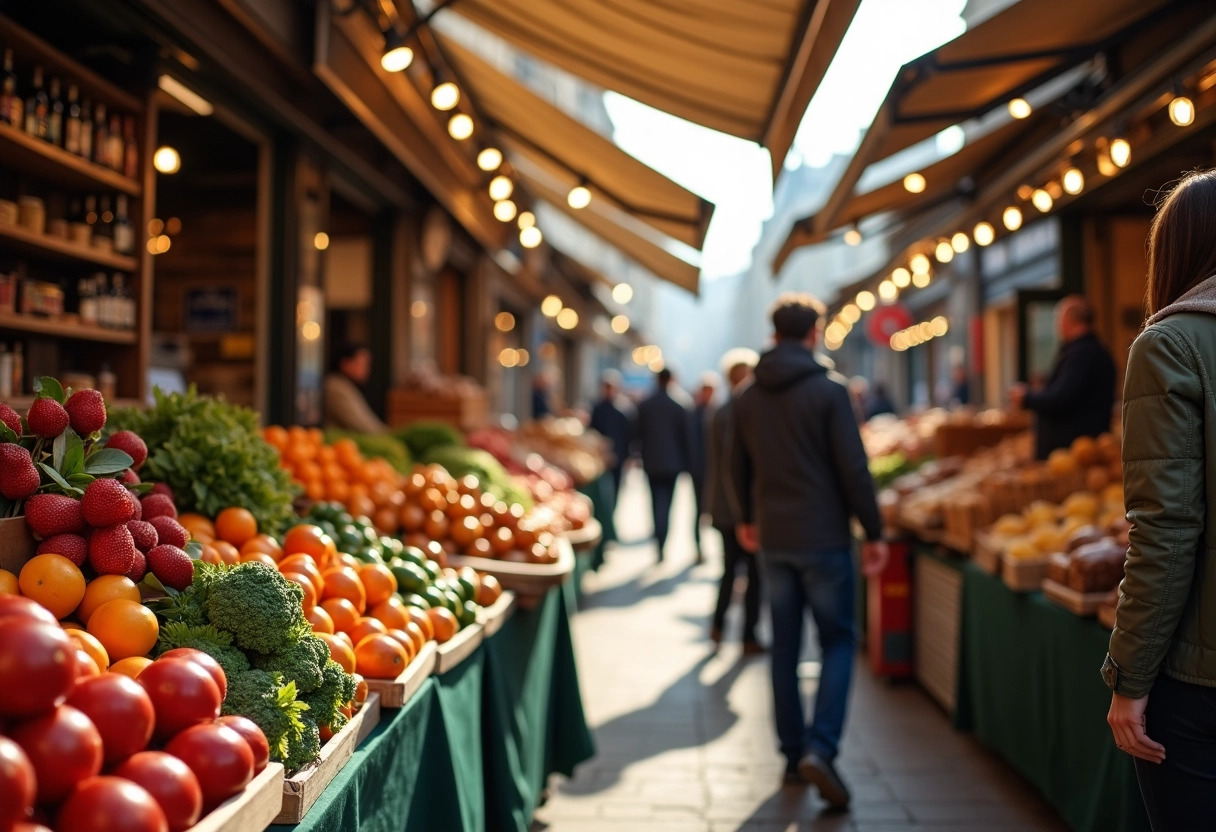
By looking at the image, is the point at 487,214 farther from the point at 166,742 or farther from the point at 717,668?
the point at 166,742

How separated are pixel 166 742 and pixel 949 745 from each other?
424 cm

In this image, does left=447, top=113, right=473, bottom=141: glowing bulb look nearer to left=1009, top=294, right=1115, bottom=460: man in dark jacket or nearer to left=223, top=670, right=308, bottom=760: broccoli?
left=1009, top=294, right=1115, bottom=460: man in dark jacket

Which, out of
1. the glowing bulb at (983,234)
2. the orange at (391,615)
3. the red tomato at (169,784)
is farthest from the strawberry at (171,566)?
the glowing bulb at (983,234)

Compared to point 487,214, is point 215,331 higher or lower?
lower

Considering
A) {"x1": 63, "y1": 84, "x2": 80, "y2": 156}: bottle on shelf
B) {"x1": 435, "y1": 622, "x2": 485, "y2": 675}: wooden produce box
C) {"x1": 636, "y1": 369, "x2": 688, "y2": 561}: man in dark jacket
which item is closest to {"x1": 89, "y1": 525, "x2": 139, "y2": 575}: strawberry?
{"x1": 435, "y1": 622, "x2": 485, "y2": 675}: wooden produce box

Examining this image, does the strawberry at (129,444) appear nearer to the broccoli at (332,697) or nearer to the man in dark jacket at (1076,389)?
the broccoli at (332,697)

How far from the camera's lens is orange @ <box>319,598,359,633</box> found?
8.75 feet

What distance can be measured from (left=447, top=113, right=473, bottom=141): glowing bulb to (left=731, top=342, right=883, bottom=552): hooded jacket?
315 cm

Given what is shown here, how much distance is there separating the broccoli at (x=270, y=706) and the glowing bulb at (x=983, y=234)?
7.55m

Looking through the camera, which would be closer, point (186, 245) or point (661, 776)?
point (661, 776)

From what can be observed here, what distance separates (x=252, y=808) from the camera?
5.26 ft

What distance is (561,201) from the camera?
1016 centimetres

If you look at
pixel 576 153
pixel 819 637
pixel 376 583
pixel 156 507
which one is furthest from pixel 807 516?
pixel 576 153

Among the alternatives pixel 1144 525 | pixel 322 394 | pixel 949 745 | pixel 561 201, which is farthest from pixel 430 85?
pixel 1144 525
